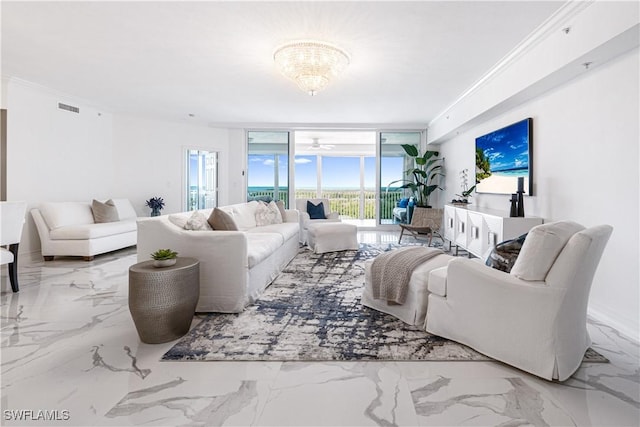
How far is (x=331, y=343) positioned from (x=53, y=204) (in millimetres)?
4989

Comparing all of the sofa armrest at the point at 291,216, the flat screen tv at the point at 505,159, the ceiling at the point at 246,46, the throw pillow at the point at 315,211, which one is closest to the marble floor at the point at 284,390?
the flat screen tv at the point at 505,159

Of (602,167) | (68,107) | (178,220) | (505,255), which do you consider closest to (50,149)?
(68,107)

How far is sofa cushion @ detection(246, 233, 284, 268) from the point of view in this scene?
9.73ft

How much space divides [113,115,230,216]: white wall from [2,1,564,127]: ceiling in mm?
1176

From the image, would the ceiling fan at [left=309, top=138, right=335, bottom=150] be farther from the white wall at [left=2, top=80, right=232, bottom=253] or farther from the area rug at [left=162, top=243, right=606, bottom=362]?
the area rug at [left=162, top=243, right=606, bottom=362]

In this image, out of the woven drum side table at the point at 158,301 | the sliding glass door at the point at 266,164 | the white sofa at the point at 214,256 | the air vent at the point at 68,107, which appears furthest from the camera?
the sliding glass door at the point at 266,164

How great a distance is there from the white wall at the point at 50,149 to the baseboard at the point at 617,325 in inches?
271

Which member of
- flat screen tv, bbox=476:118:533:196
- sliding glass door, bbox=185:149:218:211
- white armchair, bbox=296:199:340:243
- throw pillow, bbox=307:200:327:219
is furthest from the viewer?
sliding glass door, bbox=185:149:218:211

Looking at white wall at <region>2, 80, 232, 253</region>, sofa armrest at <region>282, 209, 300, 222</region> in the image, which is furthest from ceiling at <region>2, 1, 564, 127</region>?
sofa armrest at <region>282, 209, 300, 222</region>

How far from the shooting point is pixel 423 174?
7164 mm

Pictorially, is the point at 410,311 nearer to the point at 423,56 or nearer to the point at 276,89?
the point at 423,56

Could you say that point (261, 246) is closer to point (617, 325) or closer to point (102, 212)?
point (617, 325)

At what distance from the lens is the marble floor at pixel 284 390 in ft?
4.91

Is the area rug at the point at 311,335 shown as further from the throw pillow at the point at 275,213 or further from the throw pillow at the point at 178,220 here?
the throw pillow at the point at 275,213
